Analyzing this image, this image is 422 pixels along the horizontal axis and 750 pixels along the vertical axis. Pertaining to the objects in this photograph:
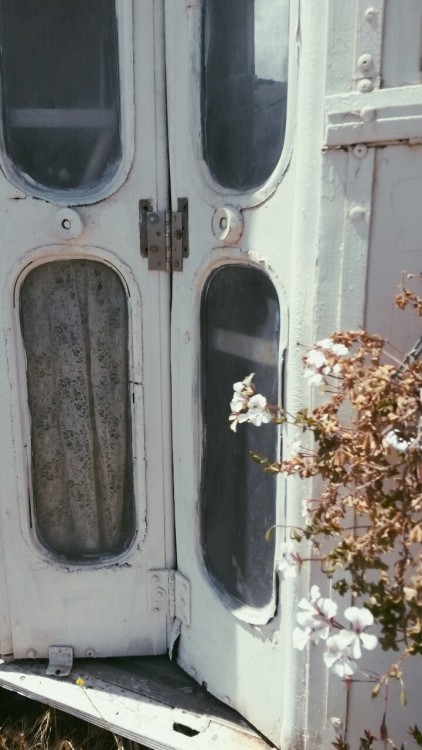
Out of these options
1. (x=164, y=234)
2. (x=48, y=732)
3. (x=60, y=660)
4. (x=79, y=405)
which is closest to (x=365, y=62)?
(x=164, y=234)

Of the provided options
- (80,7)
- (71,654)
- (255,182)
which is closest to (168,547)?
(71,654)

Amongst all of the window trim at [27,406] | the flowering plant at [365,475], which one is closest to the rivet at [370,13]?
the flowering plant at [365,475]

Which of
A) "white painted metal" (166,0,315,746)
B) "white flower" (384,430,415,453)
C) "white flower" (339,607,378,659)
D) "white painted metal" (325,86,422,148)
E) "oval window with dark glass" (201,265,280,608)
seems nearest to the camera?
"white flower" (339,607,378,659)

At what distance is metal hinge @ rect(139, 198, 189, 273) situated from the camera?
230cm

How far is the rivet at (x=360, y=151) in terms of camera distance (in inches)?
69.8

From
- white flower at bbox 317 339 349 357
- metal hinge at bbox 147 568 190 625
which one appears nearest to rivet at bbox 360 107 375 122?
white flower at bbox 317 339 349 357

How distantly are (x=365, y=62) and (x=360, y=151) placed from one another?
20 cm

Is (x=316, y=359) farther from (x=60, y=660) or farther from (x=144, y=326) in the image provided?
(x=60, y=660)

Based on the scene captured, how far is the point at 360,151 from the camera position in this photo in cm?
178

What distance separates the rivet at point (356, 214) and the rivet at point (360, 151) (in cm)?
12

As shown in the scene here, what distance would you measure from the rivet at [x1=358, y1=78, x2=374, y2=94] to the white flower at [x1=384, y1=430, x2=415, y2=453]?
81 cm

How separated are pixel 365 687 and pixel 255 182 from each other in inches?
58.0

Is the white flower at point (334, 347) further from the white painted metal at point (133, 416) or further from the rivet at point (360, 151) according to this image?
the white painted metal at point (133, 416)

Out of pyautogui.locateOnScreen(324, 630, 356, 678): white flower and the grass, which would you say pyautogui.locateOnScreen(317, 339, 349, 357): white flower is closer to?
pyautogui.locateOnScreen(324, 630, 356, 678): white flower
